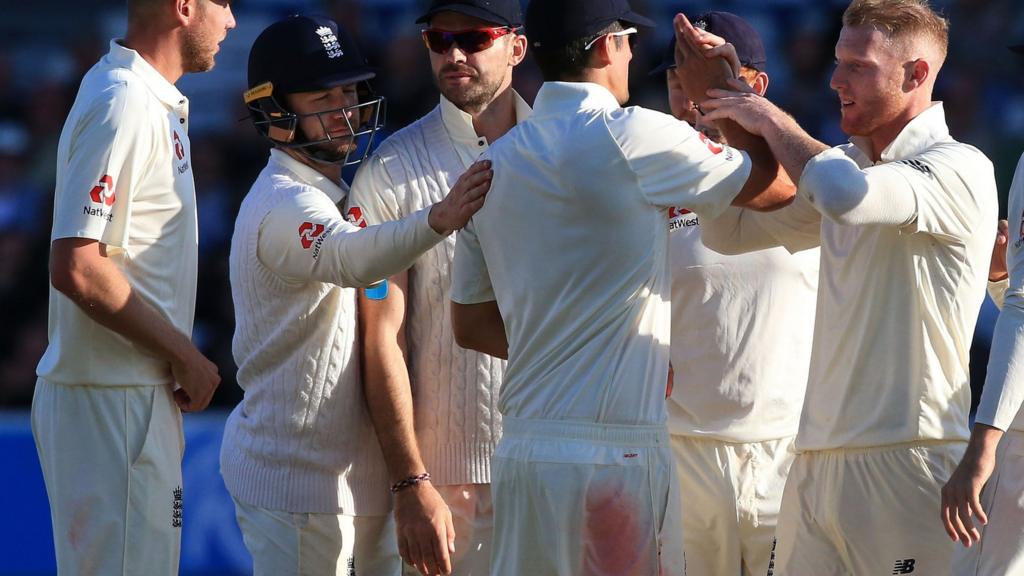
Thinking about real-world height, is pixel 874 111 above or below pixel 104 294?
above

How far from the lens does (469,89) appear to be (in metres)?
4.06

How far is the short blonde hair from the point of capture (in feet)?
12.1

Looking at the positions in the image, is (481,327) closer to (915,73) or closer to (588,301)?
(588,301)

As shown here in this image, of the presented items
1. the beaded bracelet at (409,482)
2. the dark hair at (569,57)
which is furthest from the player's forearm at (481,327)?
the dark hair at (569,57)

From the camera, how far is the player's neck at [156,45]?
3.83m

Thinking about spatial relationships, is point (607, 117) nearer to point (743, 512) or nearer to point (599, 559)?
point (599, 559)

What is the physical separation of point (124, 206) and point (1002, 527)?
2313mm

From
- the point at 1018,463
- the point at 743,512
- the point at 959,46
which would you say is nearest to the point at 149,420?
the point at 743,512

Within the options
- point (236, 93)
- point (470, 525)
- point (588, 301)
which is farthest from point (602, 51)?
point (236, 93)

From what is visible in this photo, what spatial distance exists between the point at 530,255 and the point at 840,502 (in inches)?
40.3

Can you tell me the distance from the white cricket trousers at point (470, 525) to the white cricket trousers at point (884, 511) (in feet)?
3.04

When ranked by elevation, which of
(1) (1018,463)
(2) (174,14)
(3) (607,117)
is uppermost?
(2) (174,14)

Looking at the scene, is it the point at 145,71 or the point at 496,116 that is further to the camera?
the point at 496,116

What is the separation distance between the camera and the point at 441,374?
156 inches
